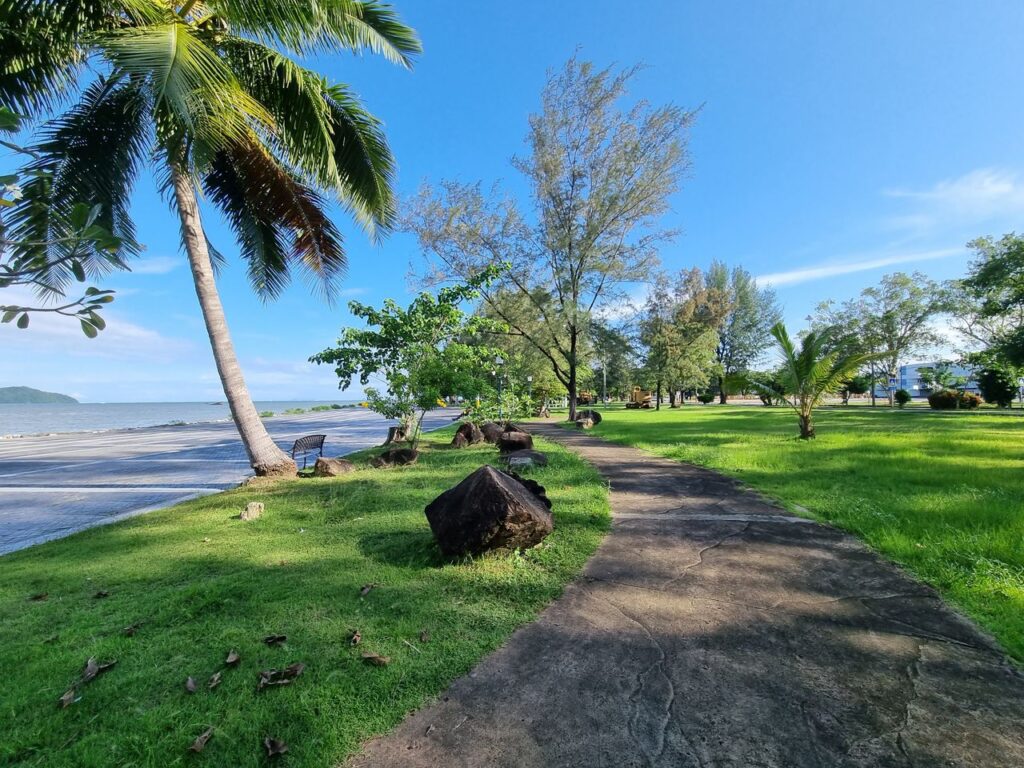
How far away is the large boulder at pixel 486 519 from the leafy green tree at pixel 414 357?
19.5ft

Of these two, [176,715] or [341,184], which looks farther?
[341,184]

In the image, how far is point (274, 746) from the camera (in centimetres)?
183

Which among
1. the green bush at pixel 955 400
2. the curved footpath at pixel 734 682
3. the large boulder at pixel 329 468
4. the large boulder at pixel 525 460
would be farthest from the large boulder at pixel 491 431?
the green bush at pixel 955 400

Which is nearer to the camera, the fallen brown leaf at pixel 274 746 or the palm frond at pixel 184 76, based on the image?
the fallen brown leaf at pixel 274 746

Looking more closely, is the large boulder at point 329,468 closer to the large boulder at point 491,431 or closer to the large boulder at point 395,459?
the large boulder at point 395,459

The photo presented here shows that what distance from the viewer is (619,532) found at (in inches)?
183

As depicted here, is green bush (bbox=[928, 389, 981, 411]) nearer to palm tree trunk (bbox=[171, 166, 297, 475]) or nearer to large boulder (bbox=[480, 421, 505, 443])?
large boulder (bbox=[480, 421, 505, 443])

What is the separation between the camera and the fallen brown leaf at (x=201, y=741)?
5.99 ft

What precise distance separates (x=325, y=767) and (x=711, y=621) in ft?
7.37

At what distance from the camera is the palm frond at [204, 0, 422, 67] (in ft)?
18.1

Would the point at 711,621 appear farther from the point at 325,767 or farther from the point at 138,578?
the point at 138,578

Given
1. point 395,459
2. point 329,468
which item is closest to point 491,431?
point 395,459

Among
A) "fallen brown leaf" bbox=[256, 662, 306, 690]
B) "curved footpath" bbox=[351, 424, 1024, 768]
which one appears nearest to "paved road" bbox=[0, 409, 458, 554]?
"fallen brown leaf" bbox=[256, 662, 306, 690]

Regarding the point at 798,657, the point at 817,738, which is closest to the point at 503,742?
the point at 817,738
